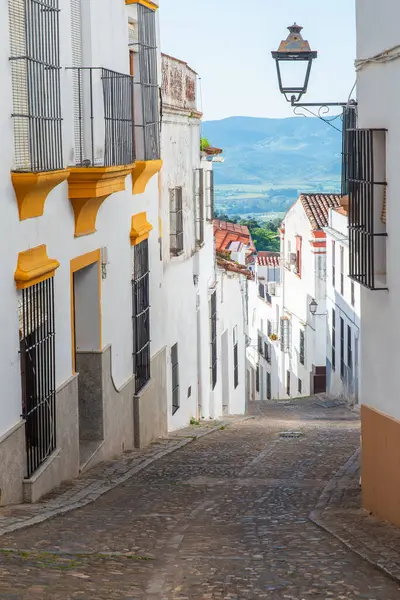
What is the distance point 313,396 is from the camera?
33.8m

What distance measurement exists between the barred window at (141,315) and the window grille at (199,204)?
5.17 metres

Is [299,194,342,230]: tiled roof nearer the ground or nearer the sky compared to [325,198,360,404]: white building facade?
nearer the sky

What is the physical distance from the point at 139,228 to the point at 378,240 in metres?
5.70

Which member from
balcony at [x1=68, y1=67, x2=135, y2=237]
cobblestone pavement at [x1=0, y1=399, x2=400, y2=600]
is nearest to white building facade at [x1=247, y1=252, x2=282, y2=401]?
balcony at [x1=68, y1=67, x2=135, y2=237]

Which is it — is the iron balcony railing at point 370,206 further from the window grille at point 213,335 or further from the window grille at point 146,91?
the window grille at point 213,335

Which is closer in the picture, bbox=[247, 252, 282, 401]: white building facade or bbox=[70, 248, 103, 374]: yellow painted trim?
bbox=[70, 248, 103, 374]: yellow painted trim

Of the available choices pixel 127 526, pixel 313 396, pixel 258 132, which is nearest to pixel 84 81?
pixel 127 526

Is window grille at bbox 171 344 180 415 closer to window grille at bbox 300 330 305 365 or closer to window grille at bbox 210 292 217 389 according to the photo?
window grille at bbox 210 292 217 389

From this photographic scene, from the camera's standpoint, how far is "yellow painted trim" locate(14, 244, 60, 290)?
8984 mm

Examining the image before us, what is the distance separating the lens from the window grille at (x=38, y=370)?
9.37m

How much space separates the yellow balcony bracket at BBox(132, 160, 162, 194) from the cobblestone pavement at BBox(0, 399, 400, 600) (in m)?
3.65

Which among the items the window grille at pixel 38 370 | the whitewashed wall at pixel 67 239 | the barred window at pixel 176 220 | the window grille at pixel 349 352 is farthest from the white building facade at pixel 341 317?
the window grille at pixel 38 370

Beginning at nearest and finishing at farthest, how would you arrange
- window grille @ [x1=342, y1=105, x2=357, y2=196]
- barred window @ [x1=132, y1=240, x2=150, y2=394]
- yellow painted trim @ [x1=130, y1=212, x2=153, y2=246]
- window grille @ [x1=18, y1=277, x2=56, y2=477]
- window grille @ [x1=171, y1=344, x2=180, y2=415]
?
1. window grille @ [x1=18, y1=277, x2=56, y2=477]
2. window grille @ [x1=342, y1=105, x2=357, y2=196]
3. yellow painted trim @ [x1=130, y1=212, x2=153, y2=246]
4. barred window @ [x1=132, y1=240, x2=150, y2=394]
5. window grille @ [x1=171, y1=344, x2=180, y2=415]

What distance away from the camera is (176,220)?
17922 mm
